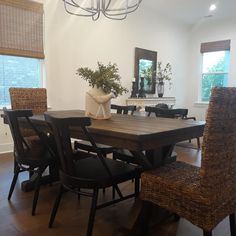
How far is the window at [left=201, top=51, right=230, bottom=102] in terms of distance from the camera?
6.82m

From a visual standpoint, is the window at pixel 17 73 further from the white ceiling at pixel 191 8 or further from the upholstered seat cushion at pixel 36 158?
the white ceiling at pixel 191 8

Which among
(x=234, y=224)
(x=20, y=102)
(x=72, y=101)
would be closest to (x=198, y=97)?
(x=72, y=101)

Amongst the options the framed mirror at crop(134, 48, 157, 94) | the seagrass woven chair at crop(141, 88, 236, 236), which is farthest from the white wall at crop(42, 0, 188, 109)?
the seagrass woven chair at crop(141, 88, 236, 236)

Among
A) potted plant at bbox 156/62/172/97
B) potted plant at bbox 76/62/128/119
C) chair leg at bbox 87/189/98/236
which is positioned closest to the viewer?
chair leg at bbox 87/189/98/236

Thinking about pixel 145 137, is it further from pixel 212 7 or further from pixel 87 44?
pixel 212 7

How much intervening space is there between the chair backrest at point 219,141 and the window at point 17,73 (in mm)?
3538

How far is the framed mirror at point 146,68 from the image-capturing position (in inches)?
233

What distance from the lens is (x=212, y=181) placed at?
132 cm

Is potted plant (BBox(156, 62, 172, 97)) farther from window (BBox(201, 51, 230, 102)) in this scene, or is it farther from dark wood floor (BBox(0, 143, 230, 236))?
dark wood floor (BBox(0, 143, 230, 236))

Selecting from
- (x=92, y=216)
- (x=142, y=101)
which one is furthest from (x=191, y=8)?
(x=92, y=216)

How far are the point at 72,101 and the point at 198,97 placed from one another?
4.11m

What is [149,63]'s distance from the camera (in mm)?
6223

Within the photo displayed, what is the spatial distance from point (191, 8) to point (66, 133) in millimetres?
5545

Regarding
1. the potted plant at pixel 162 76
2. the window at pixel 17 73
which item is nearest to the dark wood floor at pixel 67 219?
the window at pixel 17 73
